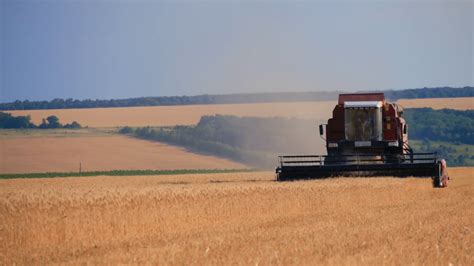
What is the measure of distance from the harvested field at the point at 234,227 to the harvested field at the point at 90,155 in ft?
127

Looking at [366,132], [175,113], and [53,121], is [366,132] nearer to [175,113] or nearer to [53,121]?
[53,121]

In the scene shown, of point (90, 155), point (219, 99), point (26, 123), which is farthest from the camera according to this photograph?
point (219, 99)

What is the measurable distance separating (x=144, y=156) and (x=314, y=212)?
49.5 metres

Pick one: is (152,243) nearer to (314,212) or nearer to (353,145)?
(314,212)

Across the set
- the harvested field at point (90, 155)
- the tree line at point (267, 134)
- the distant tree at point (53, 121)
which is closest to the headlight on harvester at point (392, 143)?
the tree line at point (267, 134)

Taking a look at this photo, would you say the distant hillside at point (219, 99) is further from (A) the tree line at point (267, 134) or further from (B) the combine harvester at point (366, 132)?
(B) the combine harvester at point (366, 132)

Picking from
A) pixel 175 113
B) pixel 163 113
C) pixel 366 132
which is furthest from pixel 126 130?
pixel 366 132

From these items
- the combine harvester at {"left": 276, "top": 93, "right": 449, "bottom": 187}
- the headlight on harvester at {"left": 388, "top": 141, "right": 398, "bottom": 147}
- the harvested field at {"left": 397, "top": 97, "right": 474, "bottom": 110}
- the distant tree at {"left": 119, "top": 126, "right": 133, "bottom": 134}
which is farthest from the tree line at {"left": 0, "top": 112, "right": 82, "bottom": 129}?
the headlight on harvester at {"left": 388, "top": 141, "right": 398, "bottom": 147}

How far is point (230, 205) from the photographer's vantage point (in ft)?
65.9

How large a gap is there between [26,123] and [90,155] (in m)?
23.5

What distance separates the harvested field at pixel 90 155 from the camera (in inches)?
2484

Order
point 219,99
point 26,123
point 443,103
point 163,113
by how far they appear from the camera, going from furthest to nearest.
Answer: point 219,99 < point 163,113 < point 443,103 < point 26,123

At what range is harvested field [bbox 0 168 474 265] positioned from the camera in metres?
12.4

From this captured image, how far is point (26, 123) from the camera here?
91.7 m
